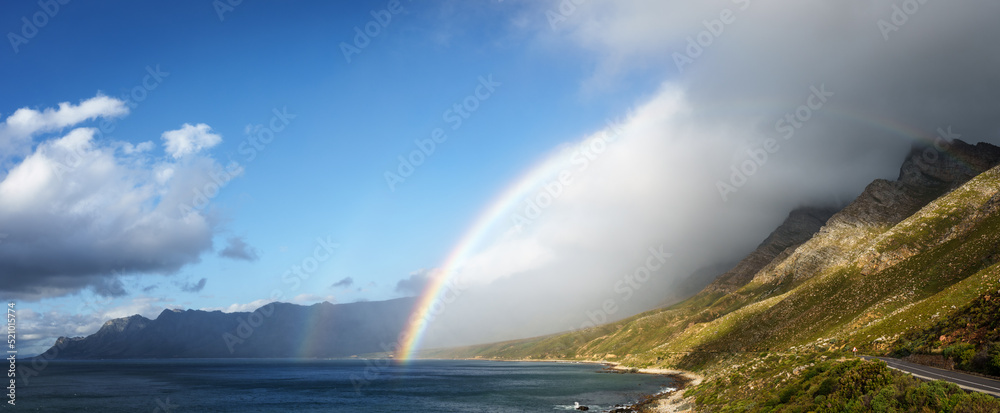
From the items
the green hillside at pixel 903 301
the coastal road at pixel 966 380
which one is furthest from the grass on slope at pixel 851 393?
the coastal road at pixel 966 380

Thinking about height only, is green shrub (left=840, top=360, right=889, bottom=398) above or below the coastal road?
above

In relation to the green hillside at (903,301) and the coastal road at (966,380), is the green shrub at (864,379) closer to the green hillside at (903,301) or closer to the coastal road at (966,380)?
the green hillside at (903,301)

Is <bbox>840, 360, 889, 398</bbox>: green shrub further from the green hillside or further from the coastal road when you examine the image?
the coastal road

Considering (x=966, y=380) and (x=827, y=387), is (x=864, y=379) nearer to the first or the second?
(x=827, y=387)

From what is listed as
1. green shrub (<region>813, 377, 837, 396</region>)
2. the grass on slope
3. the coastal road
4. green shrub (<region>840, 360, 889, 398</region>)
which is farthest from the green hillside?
the coastal road

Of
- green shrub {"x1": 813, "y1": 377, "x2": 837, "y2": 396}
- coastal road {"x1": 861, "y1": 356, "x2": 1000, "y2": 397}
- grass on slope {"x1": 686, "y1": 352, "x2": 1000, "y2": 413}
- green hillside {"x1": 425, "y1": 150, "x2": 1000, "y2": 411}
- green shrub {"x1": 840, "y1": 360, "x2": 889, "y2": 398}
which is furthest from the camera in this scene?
green hillside {"x1": 425, "y1": 150, "x2": 1000, "y2": 411}

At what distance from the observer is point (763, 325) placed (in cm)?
18575

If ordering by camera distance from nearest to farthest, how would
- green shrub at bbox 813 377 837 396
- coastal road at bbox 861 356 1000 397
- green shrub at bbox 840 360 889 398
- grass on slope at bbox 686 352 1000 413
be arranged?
grass on slope at bbox 686 352 1000 413 < coastal road at bbox 861 356 1000 397 < green shrub at bbox 840 360 889 398 < green shrub at bbox 813 377 837 396

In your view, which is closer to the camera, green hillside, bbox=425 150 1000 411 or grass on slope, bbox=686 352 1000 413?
grass on slope, bbox=686 352 1000 413

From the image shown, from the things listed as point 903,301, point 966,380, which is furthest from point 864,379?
point 903,301

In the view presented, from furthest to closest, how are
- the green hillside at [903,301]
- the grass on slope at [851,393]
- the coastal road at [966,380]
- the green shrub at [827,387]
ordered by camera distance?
the green hillside at [903,301] → the green shrub at [827,387] → the coastal road at [966,380] → the grass on slope at [851,393]

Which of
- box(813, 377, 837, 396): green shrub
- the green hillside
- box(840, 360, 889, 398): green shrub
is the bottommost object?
the green hillside

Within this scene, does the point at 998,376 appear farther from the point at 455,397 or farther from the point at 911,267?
the point at 911,267

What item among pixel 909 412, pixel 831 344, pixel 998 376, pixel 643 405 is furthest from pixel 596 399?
pixel 909 412
